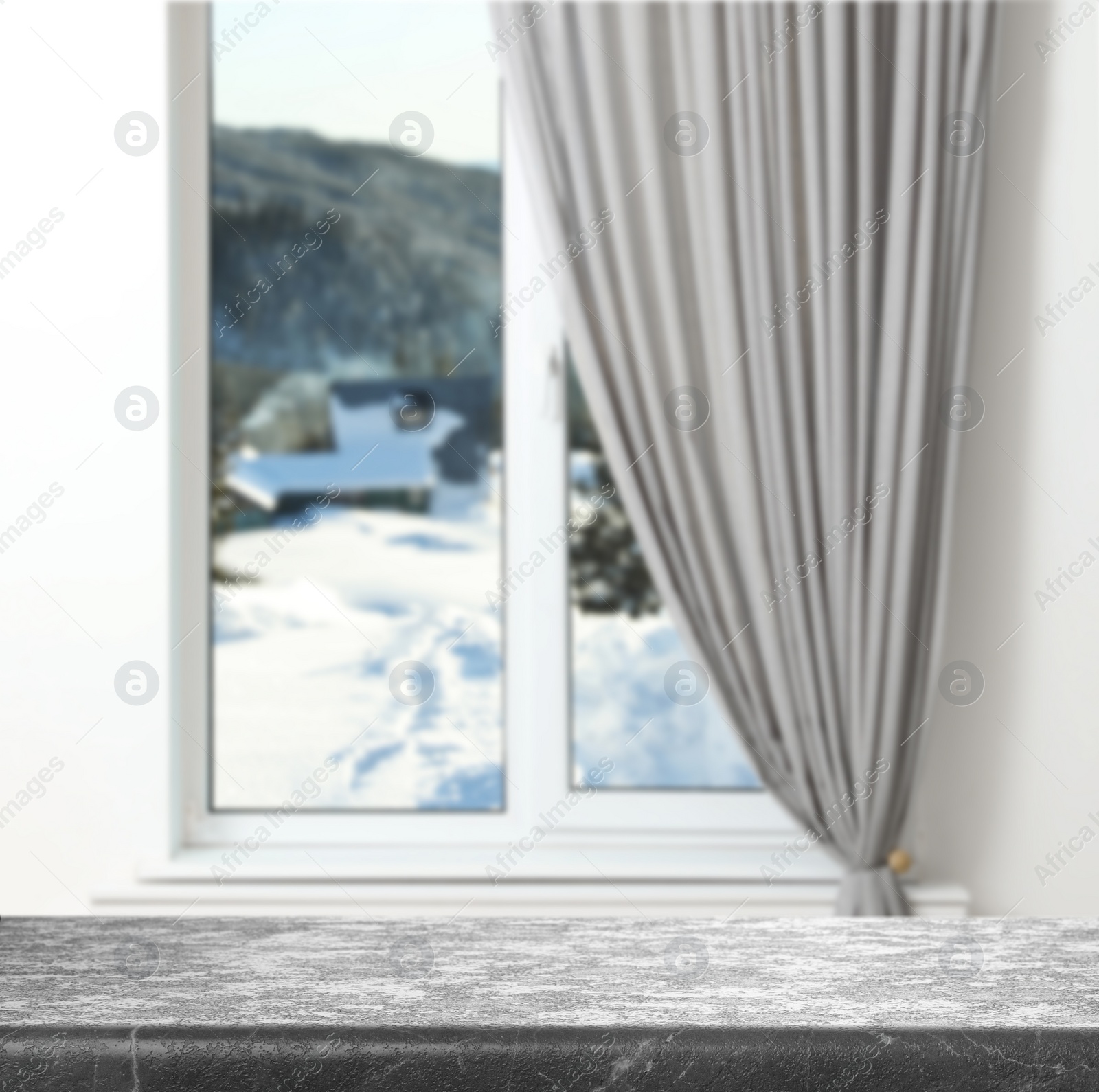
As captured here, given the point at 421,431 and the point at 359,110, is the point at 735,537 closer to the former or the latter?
the point at 421,431

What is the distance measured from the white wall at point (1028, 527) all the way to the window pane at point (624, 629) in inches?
16.6

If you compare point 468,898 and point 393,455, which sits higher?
point 393,455

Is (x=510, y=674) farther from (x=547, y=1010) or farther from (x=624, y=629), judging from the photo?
(x=547, y=1010)

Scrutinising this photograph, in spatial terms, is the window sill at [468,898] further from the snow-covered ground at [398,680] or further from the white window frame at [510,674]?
the snow-covered ground at [398,680]

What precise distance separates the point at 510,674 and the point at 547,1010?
160 centimetres

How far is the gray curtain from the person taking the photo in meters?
1.79

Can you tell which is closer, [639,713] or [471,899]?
[471,899]

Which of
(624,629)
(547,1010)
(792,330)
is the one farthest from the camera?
(624,629)

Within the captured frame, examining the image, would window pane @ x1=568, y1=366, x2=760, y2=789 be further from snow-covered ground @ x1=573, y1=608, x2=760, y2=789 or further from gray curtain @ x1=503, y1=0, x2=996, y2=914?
gray curtain @ x1=503, y1=0, x2=996, y2=914

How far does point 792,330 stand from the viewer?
181cm

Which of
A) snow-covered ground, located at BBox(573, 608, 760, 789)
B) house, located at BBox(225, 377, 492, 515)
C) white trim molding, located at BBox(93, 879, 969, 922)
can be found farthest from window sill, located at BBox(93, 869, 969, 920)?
house, located at BBox(225, 377, 492, 515)

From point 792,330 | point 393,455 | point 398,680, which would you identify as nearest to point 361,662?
point 398,680

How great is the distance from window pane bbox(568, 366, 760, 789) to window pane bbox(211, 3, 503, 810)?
168 millimetres

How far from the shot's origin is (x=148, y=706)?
189 centimetres
